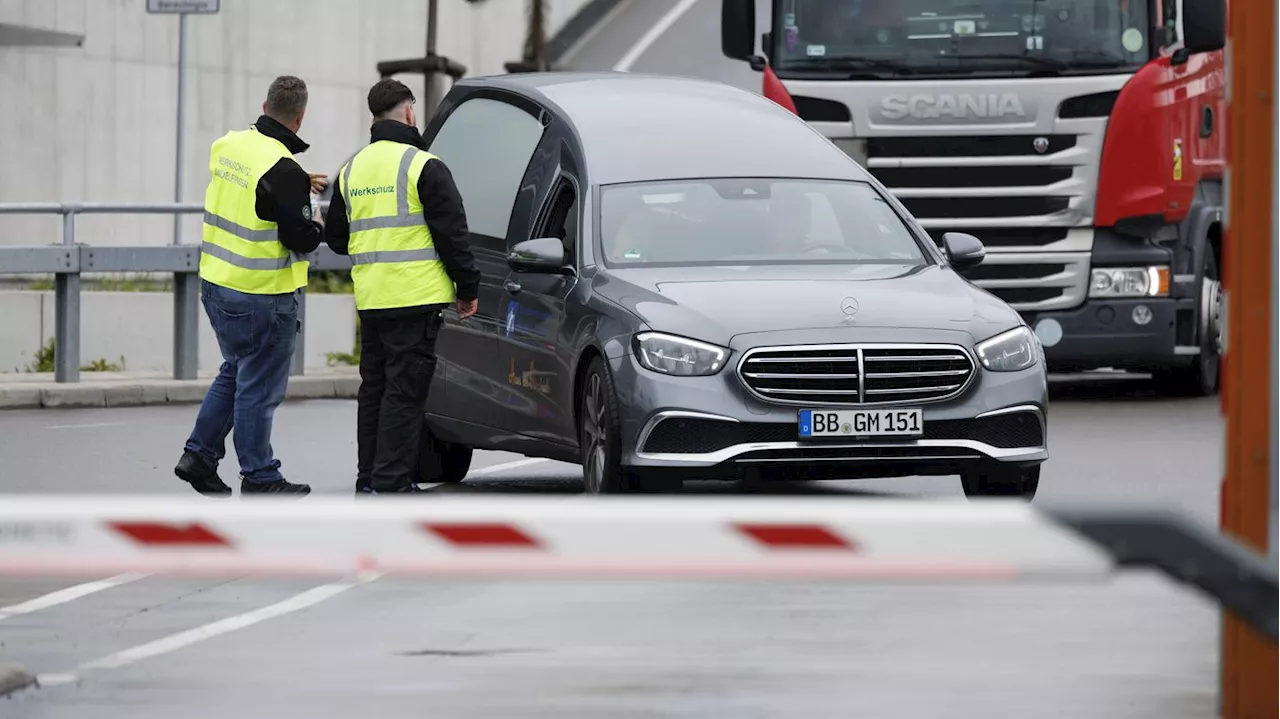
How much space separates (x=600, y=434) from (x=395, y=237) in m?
1.19

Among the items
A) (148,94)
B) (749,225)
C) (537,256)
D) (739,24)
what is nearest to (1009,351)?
(749,225)

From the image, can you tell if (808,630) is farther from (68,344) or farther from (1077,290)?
(68,344)

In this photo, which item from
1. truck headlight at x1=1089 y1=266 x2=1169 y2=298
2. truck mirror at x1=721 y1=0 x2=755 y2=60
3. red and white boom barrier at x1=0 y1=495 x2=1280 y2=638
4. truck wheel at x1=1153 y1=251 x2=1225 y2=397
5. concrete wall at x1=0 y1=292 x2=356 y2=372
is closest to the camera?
red and white boom barrier at x1=0 y1=495 x2=1280 y2=638

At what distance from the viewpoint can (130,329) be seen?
22.9 meters

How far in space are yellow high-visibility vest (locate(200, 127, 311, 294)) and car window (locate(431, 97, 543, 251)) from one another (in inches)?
43.3

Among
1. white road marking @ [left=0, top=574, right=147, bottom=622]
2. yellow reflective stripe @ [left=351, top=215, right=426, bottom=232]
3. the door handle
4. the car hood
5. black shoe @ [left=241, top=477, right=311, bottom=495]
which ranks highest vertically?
the door handle

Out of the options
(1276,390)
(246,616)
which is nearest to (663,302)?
(246,616)

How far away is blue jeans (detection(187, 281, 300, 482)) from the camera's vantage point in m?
12.5

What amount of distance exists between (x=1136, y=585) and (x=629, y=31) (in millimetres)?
39311

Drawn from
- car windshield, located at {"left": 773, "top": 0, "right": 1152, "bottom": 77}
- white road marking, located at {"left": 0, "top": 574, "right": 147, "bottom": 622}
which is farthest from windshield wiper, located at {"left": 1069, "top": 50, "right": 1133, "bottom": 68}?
white road marking, located at {"left": 0, "top": 574, "right": 147, "bottom": 622}

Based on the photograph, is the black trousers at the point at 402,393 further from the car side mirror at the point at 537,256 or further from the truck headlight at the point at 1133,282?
the truck headlight at the point at 1133,282

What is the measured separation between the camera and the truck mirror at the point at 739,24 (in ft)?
61.9

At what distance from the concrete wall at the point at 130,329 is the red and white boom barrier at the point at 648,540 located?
17.7 metres

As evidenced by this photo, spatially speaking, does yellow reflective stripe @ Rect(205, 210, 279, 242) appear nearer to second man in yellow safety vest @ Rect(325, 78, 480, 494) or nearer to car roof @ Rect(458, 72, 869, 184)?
second man in yellow safety vest @ Rect(325, 78, 480, 494)
